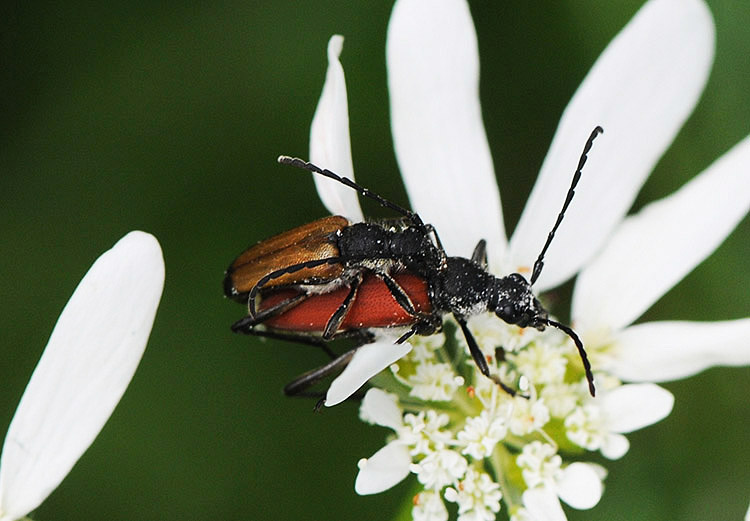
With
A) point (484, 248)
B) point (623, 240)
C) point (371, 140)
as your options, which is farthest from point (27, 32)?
point (623, 240)

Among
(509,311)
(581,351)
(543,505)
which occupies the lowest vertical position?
(543,505)

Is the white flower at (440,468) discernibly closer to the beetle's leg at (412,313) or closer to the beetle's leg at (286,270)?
the beetle's leg at (412,313)

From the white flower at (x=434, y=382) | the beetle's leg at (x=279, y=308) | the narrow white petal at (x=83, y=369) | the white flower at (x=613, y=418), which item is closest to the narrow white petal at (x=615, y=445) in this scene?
the white flower at (x=613, y=418)

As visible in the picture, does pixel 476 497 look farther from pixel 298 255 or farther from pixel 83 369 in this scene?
pixel 83 369

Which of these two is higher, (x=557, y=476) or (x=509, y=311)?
(x=509, y=311)

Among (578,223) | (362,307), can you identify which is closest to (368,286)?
(362,307)

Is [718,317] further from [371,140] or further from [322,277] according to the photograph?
[322,277]

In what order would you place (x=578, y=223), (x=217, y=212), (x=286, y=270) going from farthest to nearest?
(x=217, y=212), (x=578, y=223), (x=286, y=270)
